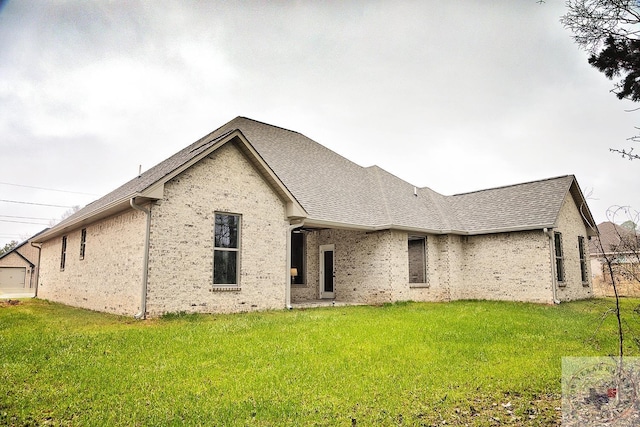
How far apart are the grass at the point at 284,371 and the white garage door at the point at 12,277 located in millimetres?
38928

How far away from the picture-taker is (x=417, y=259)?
1839 centimetres

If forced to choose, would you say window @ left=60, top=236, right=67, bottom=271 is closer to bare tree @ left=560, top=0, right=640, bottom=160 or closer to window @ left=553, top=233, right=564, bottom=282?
bare tree @ left=560, top=0, right=640, bottom=160

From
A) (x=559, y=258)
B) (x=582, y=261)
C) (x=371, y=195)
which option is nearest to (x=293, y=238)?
(x=371, y=195)

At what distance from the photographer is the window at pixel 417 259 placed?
17.8 m

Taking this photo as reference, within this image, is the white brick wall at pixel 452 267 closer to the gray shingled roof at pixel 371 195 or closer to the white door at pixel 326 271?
the white door at pixel 326 271

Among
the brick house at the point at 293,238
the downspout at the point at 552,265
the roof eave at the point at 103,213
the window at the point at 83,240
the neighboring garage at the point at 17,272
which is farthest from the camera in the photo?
the neighboring garage at the point at 17,272

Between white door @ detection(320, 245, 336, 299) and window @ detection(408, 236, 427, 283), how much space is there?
3.46m

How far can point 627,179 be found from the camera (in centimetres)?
876

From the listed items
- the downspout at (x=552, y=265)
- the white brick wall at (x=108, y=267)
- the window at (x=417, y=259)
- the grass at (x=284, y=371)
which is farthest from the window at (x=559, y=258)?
the white brick wall at (x=108, y=267)

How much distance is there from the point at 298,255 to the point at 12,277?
125ft

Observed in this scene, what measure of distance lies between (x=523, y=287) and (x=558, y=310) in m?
2.65

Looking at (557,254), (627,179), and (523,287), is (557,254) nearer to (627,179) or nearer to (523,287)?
(523,287)

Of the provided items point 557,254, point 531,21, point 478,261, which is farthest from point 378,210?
point 531,21

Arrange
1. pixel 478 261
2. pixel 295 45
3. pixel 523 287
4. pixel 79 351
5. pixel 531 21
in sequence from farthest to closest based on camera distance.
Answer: pixel 478 261 < pixel 523 287 < pixel 295 45 < pixel 531 21 < pixel 79 351
